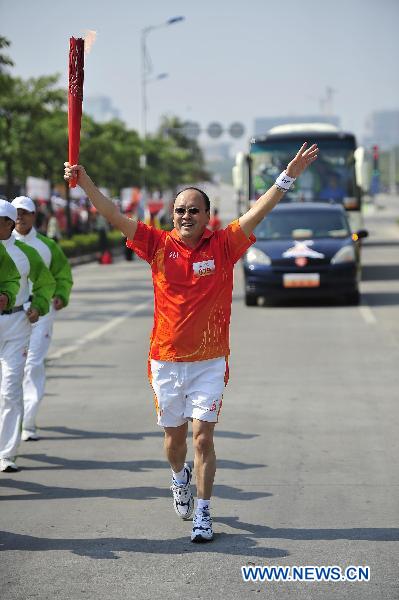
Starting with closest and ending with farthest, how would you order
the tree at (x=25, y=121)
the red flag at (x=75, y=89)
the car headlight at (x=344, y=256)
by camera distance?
the red flag at (x=75, y=89), the car headlight at (x=344, y=256), the tree at (x=25, y=121)

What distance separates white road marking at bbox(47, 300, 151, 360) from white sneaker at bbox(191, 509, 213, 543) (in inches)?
338

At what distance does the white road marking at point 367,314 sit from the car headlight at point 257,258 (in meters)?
1.61

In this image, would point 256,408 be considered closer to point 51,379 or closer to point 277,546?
point 51,379

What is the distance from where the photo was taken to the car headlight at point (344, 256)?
2114 centimetres

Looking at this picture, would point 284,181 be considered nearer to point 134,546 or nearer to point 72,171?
point 72,171

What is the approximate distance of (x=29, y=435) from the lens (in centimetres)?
994

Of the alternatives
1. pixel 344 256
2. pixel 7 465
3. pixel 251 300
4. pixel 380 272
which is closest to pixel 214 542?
pixel 7 465

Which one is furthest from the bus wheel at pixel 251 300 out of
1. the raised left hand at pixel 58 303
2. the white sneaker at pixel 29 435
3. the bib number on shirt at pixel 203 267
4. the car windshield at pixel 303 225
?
the bib number on shirt at pixel 203 267

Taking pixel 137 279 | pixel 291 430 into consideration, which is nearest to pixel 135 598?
pixel 291 430

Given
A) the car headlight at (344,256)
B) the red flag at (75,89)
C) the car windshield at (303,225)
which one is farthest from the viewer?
the car windshield at (303,225)

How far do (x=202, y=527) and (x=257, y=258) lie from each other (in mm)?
14984

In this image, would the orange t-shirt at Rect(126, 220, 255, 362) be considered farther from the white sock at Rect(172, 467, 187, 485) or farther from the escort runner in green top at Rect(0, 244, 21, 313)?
the escort runner in green top at Rect(0, 244, 21, 313)

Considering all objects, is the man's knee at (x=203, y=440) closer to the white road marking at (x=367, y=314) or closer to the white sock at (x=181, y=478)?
the white sock at (x=181, y=478)

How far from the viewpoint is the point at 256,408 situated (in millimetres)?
11203
